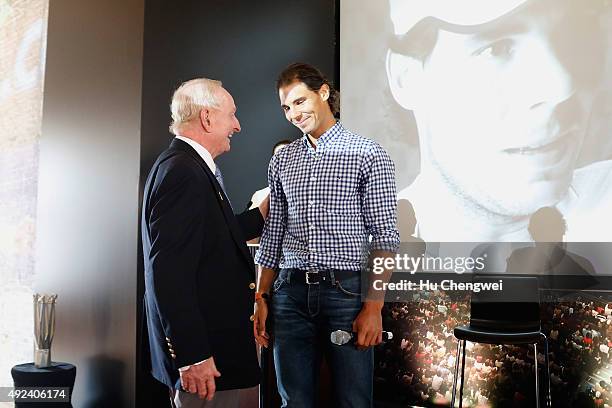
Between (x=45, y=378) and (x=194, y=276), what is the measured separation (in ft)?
5.24

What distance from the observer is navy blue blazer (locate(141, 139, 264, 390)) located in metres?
1.48

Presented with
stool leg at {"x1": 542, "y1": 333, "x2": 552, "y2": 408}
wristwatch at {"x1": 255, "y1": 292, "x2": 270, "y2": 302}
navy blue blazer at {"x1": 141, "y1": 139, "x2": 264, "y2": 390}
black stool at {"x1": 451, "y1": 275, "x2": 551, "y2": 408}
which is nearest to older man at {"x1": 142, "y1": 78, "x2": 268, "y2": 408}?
navy blue blazer at {"x1": 141, "y1": 139, "x2": 264, "y2": 390}

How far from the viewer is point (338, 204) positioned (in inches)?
64.5

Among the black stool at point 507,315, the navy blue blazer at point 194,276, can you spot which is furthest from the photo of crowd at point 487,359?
the navy blue blazer at point 194,276

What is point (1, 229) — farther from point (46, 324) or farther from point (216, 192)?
point (216, 192)

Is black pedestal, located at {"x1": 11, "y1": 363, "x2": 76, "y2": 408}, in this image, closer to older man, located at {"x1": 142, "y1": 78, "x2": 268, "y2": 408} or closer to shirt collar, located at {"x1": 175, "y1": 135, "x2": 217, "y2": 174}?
older man, located at {"x1": 142, "y1": 78, "x2": 268, "y2": 408}

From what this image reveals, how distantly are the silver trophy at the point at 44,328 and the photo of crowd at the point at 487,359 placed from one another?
70.2 inches

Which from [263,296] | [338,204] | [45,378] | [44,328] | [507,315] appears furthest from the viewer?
[507,315]

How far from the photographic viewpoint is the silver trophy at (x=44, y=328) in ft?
9.20

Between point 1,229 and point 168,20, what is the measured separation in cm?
204

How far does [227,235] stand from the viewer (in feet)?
5.21

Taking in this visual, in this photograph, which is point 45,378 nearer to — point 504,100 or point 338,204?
point 338,204

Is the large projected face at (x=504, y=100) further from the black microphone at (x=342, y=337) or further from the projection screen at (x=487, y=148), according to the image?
the black microphone at (x=342, y=337)

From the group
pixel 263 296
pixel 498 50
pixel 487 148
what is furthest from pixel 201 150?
pixel 498 50
